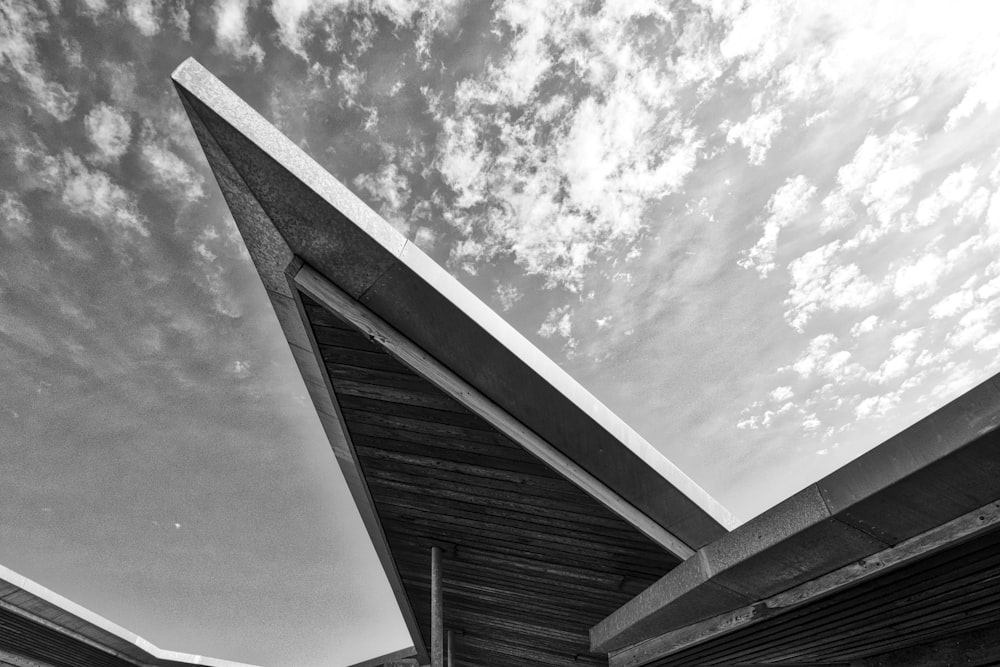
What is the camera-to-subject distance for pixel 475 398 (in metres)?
4.02

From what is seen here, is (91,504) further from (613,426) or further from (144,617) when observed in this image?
(613,426)

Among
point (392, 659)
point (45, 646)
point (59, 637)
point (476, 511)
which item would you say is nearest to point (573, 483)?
point (476, 511)

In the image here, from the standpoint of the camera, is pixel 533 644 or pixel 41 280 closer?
pixel 533 644

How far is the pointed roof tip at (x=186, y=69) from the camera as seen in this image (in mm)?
2842

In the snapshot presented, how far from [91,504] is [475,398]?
194ft

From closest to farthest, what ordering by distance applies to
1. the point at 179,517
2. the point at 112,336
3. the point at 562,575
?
the point at 562,575 < the point at 112,336 < the point at 179,517

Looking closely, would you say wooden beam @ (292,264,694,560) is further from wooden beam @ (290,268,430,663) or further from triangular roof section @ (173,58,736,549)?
wooden beam @ (290,268,430,663)

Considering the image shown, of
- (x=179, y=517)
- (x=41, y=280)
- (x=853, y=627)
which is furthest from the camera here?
(x=179, y=517)

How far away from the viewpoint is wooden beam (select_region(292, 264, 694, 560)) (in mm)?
3680

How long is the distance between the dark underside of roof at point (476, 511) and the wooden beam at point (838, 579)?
78cm

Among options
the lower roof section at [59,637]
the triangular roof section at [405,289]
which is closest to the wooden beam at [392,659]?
the lower roof section at [59,637]

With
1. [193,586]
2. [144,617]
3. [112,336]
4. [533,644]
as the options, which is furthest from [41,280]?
[144,617]

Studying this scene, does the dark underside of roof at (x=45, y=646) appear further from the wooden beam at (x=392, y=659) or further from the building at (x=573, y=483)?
the building at (x=573, y=483)

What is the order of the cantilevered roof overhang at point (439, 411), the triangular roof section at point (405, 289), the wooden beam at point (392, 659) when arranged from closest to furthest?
the triangular roof section at point (405, 289) → the cantilevered roof overhang at point (439, 411) → the wooden beam at point (392, 659)
